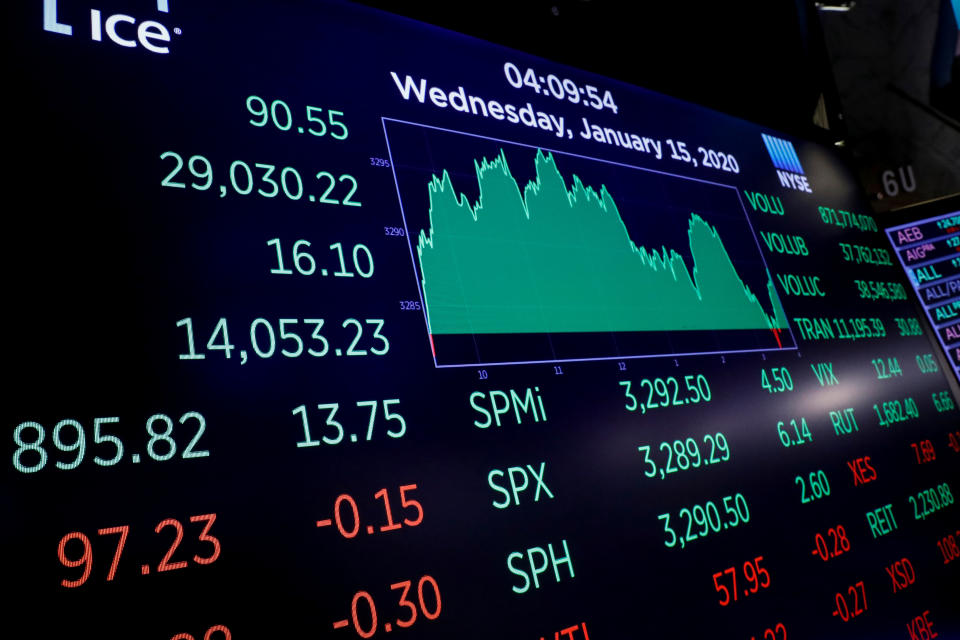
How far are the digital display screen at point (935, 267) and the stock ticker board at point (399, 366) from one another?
3.51 feet

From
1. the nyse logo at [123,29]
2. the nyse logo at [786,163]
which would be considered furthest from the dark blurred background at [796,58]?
the nyse logo at [123,29]

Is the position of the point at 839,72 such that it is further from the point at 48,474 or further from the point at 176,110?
the point at 48,474

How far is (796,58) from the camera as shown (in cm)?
360

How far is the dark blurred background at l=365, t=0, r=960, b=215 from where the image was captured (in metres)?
2.54

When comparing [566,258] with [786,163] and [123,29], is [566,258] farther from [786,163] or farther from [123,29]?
[786,163]

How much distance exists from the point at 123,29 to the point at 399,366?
37.3 inches

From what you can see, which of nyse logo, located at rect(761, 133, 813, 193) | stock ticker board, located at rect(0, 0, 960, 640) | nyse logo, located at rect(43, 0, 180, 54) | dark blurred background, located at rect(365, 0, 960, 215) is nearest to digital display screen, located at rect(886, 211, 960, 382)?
dark blurred background, located at rect(365, 0, 960, 215)

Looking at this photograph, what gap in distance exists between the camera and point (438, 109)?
6.55ft

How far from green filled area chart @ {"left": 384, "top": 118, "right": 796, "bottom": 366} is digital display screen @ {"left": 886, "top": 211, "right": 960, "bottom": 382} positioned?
1.37m

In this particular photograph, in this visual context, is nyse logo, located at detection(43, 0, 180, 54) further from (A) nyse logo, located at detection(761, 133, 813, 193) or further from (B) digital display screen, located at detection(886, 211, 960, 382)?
(B) digital display screen, located at detection(886, 211, 960, 382)

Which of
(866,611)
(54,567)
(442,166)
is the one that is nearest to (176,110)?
(442,166)

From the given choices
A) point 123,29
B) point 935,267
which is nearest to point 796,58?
point 935,267

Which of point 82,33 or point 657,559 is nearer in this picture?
point 82,33

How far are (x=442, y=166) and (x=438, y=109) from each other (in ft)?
0.66
